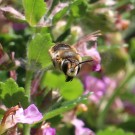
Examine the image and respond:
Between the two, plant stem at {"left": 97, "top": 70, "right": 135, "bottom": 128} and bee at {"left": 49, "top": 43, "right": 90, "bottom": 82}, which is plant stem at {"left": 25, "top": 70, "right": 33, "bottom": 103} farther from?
plant stem at {"left": 97, "top": 70, "right": 135, "bottom": 128}

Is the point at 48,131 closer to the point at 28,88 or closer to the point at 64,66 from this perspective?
the point at 28,88

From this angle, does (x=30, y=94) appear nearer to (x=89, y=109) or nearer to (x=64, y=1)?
(x=64, y=1)

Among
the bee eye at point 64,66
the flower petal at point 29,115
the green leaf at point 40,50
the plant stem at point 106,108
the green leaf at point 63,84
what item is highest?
the green leaf at point 40,50

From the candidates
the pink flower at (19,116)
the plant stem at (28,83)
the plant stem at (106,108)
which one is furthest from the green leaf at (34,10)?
the plant stem at (106,108)

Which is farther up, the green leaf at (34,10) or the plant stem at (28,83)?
the green leaf at (34,10)

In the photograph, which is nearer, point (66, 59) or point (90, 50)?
point (66, 59)

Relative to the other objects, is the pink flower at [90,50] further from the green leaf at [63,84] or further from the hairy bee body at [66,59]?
the green leaf at [63,84]

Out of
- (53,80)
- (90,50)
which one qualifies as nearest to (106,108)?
(53,80)
